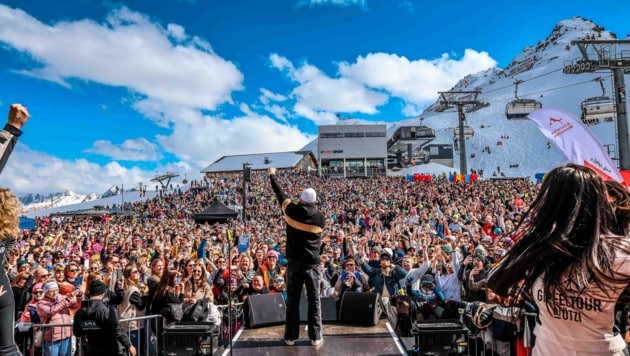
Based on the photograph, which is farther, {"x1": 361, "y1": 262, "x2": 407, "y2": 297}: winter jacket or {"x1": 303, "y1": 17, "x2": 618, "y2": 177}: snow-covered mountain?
{"x1": 303, "y1": 17, "x2": 618, "y2": 177}: snow-covered mountain

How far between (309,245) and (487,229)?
31.2 feet

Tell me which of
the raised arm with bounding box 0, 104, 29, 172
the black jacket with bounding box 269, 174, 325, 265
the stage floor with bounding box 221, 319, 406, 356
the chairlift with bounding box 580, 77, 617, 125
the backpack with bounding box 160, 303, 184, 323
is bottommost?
the stage floor with bounding box 221, 319, 406, 356

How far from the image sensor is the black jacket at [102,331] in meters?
4.49

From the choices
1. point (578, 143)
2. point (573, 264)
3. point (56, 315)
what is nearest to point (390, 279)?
point (578, 143)

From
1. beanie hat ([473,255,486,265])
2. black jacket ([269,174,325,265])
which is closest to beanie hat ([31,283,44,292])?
black jacket ([269,174,325,265])

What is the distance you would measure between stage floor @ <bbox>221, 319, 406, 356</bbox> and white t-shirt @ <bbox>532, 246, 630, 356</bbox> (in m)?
3.25

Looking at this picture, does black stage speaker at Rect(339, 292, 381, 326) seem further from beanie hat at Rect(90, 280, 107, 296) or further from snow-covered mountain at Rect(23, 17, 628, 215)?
snow-covered mountain at Rect(23, 17, 628, 215)

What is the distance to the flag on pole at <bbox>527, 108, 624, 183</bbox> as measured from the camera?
512 centimetres

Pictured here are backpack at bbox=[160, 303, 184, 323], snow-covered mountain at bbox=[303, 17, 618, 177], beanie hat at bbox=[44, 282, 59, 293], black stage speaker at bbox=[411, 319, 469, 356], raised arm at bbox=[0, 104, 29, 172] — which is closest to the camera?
raised arm at bbox=[0, 104, 29, 172]

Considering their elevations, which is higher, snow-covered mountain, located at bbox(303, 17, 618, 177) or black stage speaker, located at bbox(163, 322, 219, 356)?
snow-covered mountain, located at bbox(303, 17, 618, 177)

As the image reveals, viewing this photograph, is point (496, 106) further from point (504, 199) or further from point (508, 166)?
point (504, 199)

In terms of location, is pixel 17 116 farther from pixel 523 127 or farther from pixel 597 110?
pixel 523 127

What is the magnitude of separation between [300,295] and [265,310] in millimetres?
1498

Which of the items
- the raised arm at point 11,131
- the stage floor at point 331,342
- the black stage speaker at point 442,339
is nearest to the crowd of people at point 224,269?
the stage floor at point 331,342
